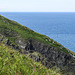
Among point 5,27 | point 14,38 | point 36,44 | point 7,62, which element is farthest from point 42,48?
point 7,62

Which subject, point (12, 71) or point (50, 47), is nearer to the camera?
point (12, 71)

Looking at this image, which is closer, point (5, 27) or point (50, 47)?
point (50, 47)

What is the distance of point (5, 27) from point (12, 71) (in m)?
39.6

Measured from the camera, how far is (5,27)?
4391cm

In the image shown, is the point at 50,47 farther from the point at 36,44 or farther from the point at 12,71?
the point at 12,71

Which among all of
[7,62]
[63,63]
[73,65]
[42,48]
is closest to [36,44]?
[42,48]

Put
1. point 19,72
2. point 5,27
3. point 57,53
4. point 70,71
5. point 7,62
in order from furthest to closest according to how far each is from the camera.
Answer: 1. point 5,27
2. point 57,53
3. point 70,71
4. point 7,62
5. point 19,72

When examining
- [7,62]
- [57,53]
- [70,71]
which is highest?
[7,62]

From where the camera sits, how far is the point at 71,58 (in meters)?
40.4

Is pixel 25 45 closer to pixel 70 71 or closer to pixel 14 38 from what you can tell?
pixel 14 38

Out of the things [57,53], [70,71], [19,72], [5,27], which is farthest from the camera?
[5,27]

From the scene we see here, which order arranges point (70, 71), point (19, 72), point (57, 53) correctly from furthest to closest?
point (57, 53) < point (70, 71) < point (19, 72)

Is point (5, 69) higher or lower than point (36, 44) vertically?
higher

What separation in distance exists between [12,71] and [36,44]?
117 feet
